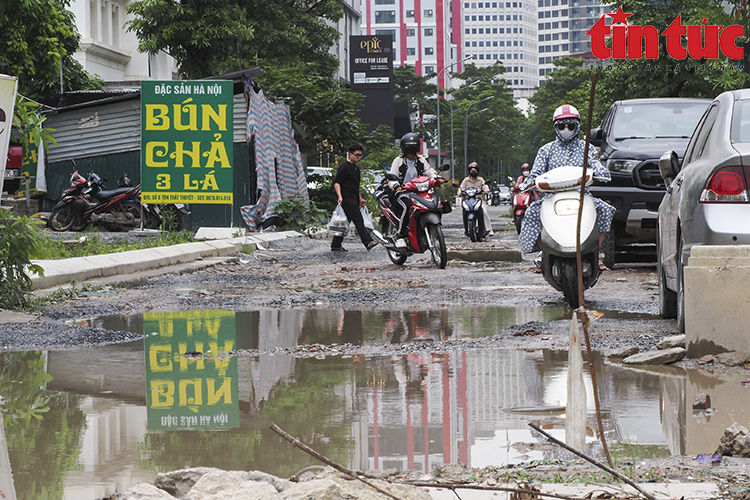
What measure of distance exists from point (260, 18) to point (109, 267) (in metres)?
30.7

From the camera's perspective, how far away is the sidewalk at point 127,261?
11.2 m

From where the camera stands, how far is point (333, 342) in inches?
277

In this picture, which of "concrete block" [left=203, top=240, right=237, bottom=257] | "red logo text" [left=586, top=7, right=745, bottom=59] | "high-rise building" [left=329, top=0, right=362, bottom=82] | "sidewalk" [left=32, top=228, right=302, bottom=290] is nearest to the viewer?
"sidewalk" [left=32, top=228, right=302, bottom=290]

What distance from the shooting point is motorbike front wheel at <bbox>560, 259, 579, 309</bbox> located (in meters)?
8.52

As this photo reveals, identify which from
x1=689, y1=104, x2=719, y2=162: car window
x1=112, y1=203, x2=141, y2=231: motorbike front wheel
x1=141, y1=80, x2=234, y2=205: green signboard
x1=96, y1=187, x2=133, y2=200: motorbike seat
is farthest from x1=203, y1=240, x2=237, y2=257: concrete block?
x1=689, y1=104, x2=719, y2=162: car window

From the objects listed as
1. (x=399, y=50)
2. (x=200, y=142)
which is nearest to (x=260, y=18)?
(x=200, y=142)

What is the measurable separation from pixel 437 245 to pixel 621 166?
8.38 feet

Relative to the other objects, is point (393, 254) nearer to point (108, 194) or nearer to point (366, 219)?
point (366, 219)

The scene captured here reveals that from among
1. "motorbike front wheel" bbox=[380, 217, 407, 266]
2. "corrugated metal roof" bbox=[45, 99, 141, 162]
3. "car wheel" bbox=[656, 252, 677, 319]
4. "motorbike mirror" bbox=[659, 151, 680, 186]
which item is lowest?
"car wheel" bbox=[656, 252, 677, 319]

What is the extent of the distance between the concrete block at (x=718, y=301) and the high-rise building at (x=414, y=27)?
170722 mm

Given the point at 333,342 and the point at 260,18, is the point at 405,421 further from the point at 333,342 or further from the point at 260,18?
the point at 260,18

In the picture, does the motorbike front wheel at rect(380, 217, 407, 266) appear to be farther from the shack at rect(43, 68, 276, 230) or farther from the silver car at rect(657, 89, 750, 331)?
the shack at rect(43, 68, 276, 230)

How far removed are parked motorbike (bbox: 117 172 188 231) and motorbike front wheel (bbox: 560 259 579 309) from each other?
11616mm

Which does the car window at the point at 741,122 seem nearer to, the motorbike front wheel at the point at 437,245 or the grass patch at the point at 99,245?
the motorbike front wheel at the point at 437,245
